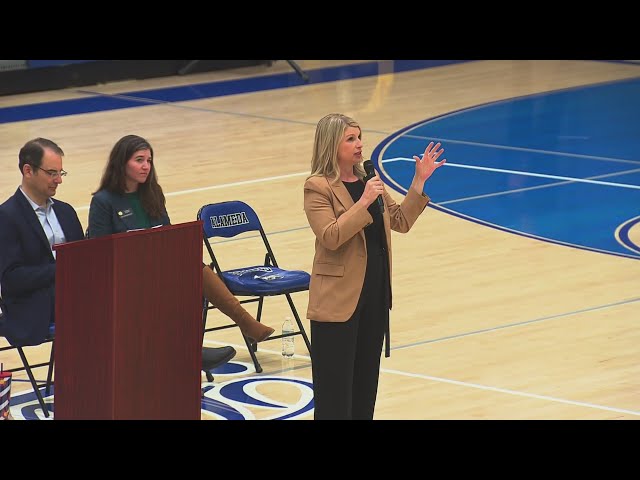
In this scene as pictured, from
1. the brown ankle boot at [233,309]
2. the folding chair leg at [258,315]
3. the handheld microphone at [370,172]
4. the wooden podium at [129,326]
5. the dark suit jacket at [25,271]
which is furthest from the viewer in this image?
the folding chair leg at [258,315]

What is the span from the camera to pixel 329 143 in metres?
5.48

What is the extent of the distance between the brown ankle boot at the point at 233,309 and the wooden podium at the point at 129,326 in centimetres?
229

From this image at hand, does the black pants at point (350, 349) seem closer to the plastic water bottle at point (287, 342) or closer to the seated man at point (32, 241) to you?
the seated man at point (32, 241)

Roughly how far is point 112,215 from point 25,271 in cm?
53

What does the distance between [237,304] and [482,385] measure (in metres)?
1.44

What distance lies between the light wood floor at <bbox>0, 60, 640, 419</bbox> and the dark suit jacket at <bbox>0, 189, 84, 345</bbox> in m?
0.86

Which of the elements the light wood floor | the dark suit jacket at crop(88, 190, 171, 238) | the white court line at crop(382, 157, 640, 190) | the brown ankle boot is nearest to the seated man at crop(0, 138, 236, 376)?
the dark suit jacket at crop(88, 190, 171, 238)

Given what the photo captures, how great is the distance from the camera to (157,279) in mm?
4324

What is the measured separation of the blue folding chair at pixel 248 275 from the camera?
758cm

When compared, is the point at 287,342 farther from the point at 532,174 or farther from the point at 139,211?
the point at 532,174

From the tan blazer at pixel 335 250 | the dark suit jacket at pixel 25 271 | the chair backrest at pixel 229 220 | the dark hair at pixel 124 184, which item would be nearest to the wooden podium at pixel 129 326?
the tan blazer at pixel 335 250

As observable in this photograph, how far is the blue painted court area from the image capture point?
11242 millimetres
